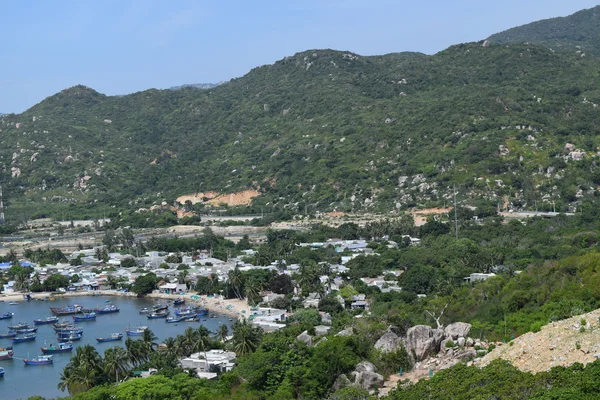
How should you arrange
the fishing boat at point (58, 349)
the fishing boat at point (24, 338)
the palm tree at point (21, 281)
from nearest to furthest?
the fishing boat at point (58, 349) < the fishing boat at point (24, 338) < the palm tree at point (21, 281)

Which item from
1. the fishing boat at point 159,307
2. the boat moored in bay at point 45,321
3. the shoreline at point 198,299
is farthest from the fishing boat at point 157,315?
the boat moored in bay at point 45,321

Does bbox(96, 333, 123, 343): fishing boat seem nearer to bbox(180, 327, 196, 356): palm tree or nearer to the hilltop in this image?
bbox(180, 327, 196, 356): palm tree

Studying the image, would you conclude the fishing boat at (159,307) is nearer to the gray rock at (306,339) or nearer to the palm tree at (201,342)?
the palm tree at (201,342)

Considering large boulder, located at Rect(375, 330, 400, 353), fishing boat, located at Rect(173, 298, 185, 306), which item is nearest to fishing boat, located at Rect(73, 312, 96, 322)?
fishing boat, located at Rect(173, 298, 185, 306)

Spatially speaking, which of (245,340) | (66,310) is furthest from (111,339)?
(245,340)

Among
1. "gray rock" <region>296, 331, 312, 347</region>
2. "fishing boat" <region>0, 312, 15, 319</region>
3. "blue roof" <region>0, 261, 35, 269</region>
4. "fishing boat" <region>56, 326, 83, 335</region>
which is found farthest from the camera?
"blue roof" <region>0, 261, 35, 269</region>

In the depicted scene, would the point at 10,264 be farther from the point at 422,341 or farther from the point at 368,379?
the point at 368,379
